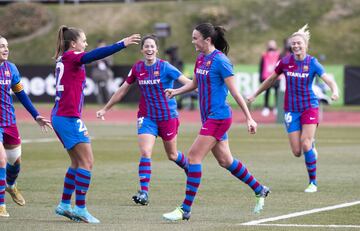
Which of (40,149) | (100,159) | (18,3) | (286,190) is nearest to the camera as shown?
(286,190)

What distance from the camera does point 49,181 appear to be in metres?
15.6

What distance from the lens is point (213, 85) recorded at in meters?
11.6

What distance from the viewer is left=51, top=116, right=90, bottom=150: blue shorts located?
1126 centimetres

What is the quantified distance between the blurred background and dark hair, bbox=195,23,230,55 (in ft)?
91.3

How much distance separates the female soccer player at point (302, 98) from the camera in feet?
47.8

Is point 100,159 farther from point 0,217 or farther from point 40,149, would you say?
point 0,217

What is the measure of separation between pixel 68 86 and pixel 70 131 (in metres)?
0.51

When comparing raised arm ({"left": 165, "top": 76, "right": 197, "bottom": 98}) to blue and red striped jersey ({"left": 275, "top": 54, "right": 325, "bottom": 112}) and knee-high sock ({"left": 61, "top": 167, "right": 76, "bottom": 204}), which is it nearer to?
knee-high sock ({"left": 61, "top": 167, "right": 76, "bottom": 204})

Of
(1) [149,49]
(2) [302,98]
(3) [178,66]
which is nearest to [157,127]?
(1) [149,49]

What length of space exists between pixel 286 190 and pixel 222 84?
325 cm

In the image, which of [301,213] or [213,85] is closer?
[213,85]

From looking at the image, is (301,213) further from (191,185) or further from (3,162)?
(3,162)

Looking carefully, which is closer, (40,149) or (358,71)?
(40,149)

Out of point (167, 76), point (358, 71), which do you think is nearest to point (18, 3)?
point (358, 71)
